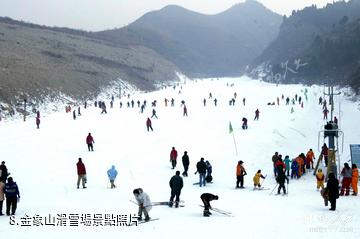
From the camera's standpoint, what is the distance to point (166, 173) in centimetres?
2438

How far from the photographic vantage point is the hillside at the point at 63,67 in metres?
69.1

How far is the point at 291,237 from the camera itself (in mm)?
12734

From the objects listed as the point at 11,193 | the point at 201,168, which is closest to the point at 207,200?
the point at 201,168

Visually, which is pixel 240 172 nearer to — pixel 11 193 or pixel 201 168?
pixel 201 168

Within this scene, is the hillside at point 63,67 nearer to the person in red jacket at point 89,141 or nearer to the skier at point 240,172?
the person in red jacket at point 89,141

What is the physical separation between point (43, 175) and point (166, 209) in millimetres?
9455

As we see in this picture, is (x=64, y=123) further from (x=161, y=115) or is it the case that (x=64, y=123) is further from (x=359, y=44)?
(x=359, y=44)

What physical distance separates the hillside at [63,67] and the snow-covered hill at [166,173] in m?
24.9

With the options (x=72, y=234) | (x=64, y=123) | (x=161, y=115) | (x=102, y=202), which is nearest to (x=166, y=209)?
(x=102, y=202)

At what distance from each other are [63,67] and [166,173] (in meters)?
82.9

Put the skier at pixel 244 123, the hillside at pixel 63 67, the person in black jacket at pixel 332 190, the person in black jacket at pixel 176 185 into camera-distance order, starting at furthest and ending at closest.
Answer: the hillside at pixel 63 67
the skier at pixel 244 123
the person in black jacket at pixel 176 185
the person in black jacket at pixel 332 190

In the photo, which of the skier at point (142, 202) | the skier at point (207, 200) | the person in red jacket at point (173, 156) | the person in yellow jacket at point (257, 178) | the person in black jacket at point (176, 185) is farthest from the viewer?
the person in red jacket at point (173, 156)

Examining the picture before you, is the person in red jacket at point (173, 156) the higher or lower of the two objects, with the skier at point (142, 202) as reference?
higher

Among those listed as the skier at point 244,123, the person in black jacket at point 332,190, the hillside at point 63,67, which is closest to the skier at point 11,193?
the person in black jacket at point 332,190
